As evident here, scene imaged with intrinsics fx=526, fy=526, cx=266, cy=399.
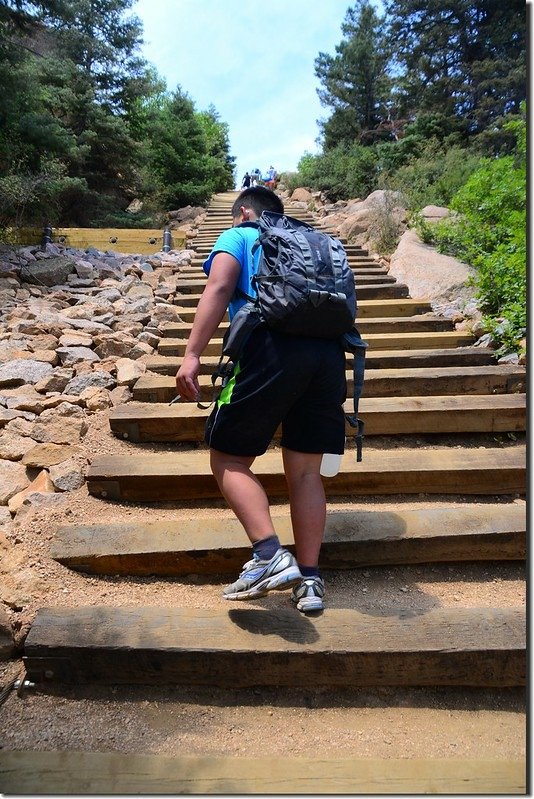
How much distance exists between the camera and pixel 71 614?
205 cm

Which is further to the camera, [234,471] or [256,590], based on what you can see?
[234,471]

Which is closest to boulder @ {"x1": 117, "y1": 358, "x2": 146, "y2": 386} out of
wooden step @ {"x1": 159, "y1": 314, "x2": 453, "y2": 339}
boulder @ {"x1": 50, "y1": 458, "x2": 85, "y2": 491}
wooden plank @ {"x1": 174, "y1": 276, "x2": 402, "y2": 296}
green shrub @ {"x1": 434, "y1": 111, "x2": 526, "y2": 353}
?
wooden step @ {"x1": 159, "y1": 314, "x2": 453, "y2": 339}

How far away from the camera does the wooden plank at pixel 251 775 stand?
156cm

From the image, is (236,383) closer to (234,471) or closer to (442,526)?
(234,471)

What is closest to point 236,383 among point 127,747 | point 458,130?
point 127,747

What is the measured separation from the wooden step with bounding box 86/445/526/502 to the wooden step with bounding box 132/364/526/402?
0.82 meters

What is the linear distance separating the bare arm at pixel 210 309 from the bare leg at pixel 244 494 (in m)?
0.28

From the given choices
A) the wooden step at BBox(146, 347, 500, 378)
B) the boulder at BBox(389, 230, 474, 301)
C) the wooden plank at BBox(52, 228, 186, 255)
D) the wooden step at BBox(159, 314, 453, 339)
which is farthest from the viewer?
the wooden plank at BBox(52, 228, 186, 255)

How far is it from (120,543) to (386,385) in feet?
7.12

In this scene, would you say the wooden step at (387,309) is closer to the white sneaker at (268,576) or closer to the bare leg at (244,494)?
the bare leg at (244,494)

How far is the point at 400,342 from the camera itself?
15.0 feet

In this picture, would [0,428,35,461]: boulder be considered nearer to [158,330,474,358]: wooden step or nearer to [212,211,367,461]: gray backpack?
[158,330,474,358]: wooden step

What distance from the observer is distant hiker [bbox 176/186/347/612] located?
188 centimetres

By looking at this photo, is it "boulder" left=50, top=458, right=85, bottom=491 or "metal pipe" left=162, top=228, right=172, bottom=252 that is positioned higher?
"metal pipe" left=162, top=228, right=172, bottom=252
